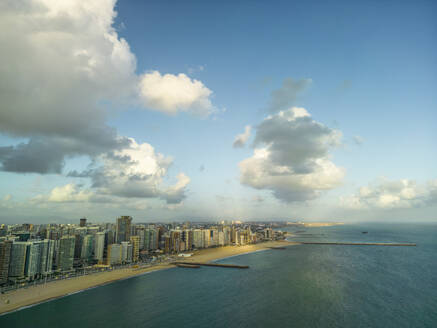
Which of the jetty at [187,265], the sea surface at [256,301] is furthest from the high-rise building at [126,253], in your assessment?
the sea surface at [256,301]

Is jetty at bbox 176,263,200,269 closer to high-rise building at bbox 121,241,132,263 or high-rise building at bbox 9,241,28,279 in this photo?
high-rise building at bbox 121,241,132,263

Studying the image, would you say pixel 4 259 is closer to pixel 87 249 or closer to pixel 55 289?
pixel 55 289

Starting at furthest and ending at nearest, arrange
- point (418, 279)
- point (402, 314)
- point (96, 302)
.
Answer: point (418, 279) → point (96, 302) → point (402, 314)

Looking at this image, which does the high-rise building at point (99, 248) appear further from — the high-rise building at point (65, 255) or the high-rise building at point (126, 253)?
the high-rise building at point (65, 255)

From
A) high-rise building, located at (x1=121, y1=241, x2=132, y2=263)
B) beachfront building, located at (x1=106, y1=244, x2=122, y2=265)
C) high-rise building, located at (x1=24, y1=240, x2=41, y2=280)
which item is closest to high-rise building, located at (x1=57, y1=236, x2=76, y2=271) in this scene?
high-rise building, located at (x1=24, y1=240, x2=41, y2=280)

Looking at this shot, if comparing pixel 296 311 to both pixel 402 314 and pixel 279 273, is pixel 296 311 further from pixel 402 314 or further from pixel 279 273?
pixel 279 273

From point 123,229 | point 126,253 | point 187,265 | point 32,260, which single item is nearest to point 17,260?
point 32,260

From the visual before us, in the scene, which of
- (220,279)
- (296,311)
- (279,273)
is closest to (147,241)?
(220,279)
